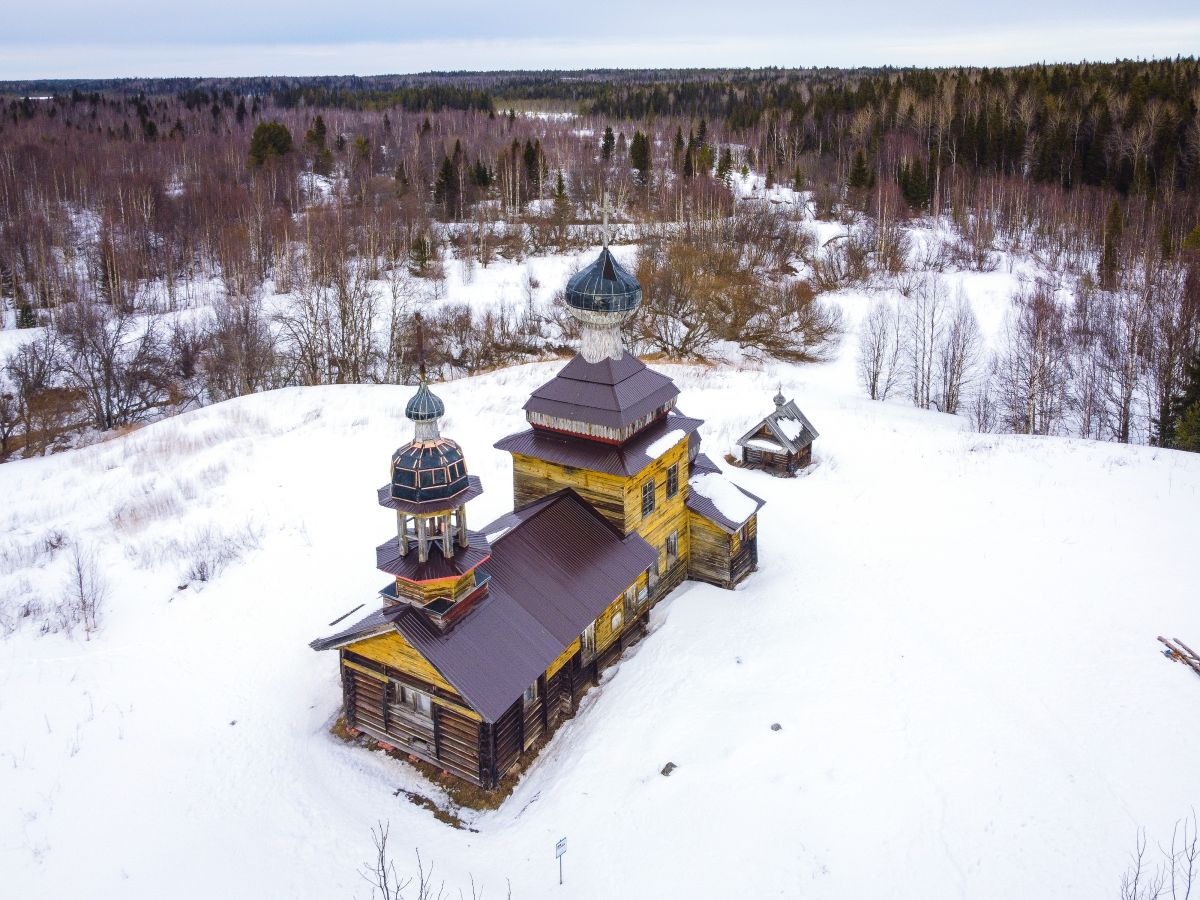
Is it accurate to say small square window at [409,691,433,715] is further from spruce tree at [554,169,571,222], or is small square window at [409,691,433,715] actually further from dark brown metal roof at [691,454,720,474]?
spruce tree at [554,169,571,222]

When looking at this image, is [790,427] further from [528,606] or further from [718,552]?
[528,606]

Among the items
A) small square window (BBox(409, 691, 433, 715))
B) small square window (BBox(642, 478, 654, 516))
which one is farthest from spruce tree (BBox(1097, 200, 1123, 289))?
small square window (BBox(409, 691, 433, 715))

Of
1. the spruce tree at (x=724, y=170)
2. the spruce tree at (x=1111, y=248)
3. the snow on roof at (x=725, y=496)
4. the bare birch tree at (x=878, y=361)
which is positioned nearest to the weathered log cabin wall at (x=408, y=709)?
the snow on roof at (x=725, y=496)

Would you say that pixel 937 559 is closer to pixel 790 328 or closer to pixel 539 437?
pixel 539 437

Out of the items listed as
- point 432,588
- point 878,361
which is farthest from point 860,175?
point 432,588

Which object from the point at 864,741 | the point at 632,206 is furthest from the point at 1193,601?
the point at 632,206

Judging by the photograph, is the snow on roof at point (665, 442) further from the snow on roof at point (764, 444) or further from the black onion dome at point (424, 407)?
the snow on roof at point (764, 444)

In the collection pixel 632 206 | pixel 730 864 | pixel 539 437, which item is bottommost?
pixel 730 864
